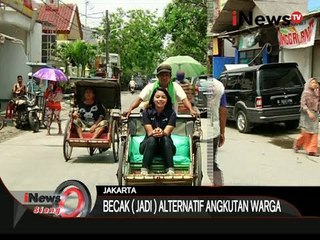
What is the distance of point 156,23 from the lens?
2.83 m

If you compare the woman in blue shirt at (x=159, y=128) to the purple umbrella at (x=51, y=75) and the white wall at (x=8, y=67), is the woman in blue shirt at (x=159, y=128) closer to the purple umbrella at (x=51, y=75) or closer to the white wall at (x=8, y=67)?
the white wall at (x=8, y=67)

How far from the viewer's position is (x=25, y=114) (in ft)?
37.4

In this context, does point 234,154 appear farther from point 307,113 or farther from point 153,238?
point 153,238

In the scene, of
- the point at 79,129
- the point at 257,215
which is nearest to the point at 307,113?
the point at 257,215

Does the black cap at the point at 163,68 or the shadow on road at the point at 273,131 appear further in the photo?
the shadow on road at the point at 273,131

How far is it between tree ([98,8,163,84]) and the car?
46.1 inches

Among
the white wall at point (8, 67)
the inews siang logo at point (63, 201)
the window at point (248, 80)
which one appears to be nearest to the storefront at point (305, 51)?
the window at point (248, 80)

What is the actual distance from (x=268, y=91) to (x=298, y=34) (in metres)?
1.51

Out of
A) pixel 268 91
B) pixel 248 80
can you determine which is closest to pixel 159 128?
pixel 268 91

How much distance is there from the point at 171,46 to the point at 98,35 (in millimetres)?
495

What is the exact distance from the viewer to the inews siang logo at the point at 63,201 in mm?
2521

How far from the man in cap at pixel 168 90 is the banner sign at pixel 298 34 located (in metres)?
0.89

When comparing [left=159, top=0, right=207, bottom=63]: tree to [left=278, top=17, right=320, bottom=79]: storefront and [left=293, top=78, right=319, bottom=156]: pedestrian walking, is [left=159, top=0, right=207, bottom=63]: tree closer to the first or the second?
[left=278, top=17, right=320, bottom=79]: storefront

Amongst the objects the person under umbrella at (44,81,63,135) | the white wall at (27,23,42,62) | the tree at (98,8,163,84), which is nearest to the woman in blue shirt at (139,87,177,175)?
the tree at (98,8,163,84)
